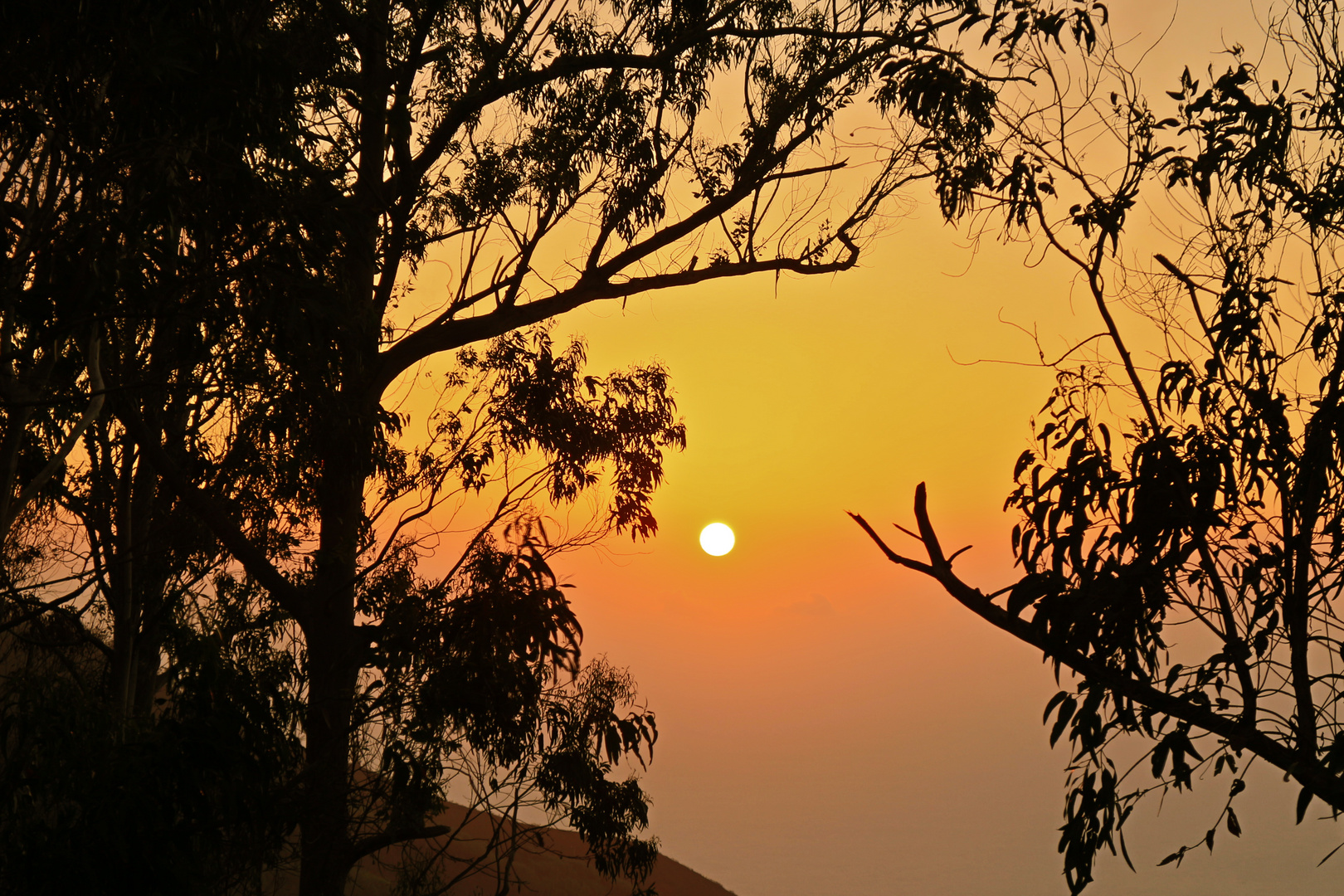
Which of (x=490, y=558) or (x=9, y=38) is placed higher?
(x=9, y=38)

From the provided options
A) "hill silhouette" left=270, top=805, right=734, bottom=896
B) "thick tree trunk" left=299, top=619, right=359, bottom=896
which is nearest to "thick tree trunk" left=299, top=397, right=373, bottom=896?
"thick tree trunk" left=299, top=619, right=359, bottom=896

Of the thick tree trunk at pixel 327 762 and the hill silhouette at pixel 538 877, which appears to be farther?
the hill silhouette at pixel 538 877

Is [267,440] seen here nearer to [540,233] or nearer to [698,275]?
[540,233]

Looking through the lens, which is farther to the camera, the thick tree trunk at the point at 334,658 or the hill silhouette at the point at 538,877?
the hill silhouette at the point at 538,877

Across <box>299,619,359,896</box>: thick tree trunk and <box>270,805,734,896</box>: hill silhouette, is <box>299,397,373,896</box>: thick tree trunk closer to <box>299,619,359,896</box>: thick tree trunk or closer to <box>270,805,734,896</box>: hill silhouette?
<box>299,619,359,896</box>: thick tree trunk

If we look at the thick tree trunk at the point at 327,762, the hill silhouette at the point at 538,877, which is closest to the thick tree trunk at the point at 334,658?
the thick tree trunk at the point at 327,762

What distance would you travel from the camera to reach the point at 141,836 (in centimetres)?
476

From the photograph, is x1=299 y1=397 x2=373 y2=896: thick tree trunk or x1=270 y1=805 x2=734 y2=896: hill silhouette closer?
x1=299 y1=397 x2=373 y2=896: thick tree trunk

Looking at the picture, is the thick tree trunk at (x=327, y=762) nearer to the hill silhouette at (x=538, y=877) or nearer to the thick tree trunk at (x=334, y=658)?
the thick tree trunk at (x=334, y=658)

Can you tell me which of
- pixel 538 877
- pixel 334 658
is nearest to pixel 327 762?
pixel 334 658

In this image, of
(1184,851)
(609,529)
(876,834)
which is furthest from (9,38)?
(876,834)

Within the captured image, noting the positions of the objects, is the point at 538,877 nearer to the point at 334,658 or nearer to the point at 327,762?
the point at 334,658

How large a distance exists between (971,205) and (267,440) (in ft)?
Answer: 17.6

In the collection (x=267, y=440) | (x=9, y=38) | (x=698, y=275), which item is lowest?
(x=9, y=38)
